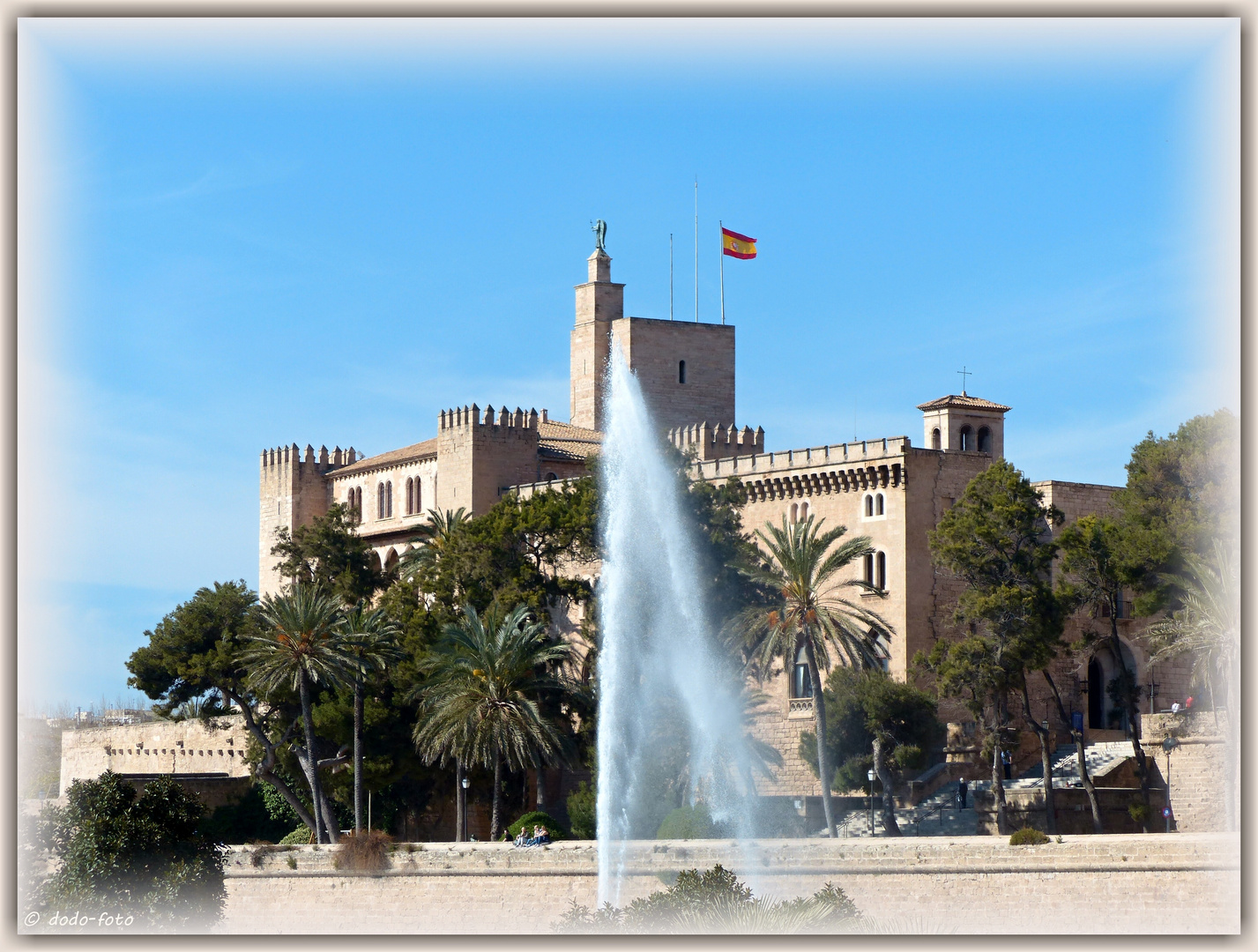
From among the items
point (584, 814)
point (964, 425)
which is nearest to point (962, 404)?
point (964, 425)

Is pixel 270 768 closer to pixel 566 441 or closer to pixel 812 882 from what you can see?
pixel 566 441

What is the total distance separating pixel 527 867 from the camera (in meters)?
40.2

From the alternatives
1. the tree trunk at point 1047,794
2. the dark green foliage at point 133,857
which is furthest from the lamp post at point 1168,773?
the dark green foliage at point 133,857

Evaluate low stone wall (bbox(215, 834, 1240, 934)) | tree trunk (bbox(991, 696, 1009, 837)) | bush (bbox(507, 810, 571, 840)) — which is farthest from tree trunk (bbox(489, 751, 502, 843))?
tree trunk (bbox(991, 696, 1009, 837))

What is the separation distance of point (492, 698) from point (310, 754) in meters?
5.47

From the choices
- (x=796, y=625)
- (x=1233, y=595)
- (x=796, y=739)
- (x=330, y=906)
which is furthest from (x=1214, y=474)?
(x=330, y=906)

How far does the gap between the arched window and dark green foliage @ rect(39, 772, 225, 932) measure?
18.1 meters

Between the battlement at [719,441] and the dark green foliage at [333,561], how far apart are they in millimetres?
9401

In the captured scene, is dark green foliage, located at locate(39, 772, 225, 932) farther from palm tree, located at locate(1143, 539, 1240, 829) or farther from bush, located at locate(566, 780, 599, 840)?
palm tree, located at locate(1143, 539, 1240, 829)

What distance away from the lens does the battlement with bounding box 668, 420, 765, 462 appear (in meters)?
61.1

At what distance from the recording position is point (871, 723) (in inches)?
1869

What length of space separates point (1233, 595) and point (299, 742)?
23430 millimetres

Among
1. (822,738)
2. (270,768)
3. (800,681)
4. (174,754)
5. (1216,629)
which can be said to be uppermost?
(1216,629)

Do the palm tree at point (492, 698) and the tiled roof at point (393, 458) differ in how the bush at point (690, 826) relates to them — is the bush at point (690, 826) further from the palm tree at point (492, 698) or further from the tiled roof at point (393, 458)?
the tiled roof at point (393, 458)
